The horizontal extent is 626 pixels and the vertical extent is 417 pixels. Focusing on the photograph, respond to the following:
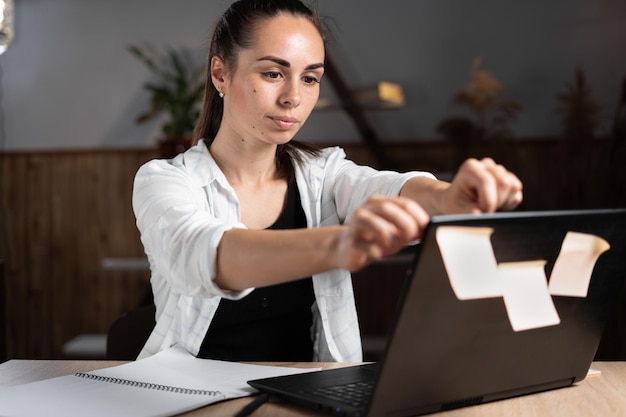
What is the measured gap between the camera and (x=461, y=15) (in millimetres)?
3967

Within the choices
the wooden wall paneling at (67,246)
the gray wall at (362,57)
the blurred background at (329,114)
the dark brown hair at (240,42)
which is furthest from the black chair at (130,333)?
the wooden wall paneling at (67,246)

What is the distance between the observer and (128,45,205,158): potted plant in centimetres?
394

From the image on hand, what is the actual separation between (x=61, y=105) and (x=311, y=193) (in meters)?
3.11

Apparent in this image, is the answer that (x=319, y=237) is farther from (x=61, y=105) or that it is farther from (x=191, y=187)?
(x=61, y=105)

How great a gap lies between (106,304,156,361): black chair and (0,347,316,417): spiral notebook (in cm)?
66

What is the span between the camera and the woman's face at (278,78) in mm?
1404

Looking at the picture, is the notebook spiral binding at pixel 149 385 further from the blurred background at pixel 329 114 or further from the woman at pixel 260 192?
the blurred background at pixel 329 114

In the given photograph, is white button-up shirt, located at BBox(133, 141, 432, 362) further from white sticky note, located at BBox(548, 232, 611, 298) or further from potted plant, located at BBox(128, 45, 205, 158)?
potted plant, located at BBox(128, 45, 205, 158)

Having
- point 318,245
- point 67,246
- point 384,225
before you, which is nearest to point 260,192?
point 318,245

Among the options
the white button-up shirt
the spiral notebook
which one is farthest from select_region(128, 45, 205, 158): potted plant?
the spiral notebook

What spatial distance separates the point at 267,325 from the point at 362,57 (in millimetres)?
2729

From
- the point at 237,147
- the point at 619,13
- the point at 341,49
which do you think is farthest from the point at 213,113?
the point at 619,13

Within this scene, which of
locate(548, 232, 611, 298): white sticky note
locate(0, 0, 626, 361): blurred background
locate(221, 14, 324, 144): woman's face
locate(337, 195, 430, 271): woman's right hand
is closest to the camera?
locate(337, 195, 430, 271): woman's right hand

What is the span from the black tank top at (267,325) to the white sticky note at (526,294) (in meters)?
0.69
